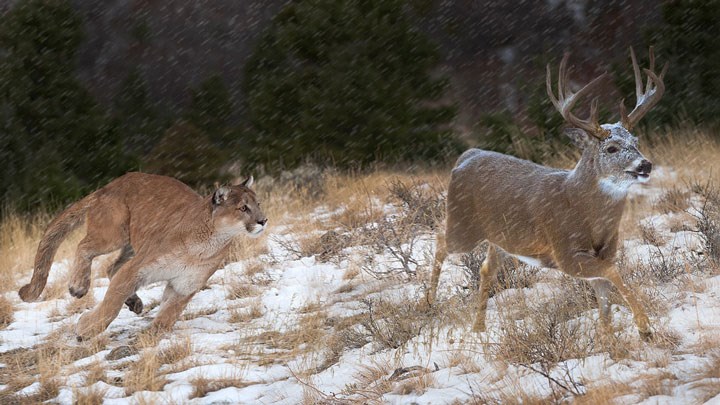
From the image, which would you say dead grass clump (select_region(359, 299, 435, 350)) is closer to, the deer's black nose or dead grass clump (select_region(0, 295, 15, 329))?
the deer's black nose

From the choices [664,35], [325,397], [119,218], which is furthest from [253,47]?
[325,397]

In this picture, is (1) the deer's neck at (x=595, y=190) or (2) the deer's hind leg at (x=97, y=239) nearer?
(1) the deer's neck at (x=595, y=190)

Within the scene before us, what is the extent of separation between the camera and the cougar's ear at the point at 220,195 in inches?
273

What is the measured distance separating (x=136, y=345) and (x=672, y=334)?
3.81 meters

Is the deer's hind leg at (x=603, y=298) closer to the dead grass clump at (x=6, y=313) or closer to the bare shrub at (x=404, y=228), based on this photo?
the bare shrub at (x=404, y=228)

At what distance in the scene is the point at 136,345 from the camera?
6.65 m

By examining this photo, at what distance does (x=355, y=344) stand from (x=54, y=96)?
13068 millimetres

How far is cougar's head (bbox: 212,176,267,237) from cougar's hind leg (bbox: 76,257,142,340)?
73cm

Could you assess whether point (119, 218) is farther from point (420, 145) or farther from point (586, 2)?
point (586, 2)

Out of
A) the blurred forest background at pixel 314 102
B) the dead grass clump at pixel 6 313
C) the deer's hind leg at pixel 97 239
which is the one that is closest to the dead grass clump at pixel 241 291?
the deer's hind leg at pixel 97 239

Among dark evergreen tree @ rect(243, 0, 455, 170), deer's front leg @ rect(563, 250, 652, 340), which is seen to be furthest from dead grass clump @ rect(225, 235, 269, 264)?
dark evergreen tree @ rect(243, 0, 455, 170)

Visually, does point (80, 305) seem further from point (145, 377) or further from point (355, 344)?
point (355, 344)

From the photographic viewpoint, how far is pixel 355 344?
20.4ft

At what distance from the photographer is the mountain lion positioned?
22.5ft
